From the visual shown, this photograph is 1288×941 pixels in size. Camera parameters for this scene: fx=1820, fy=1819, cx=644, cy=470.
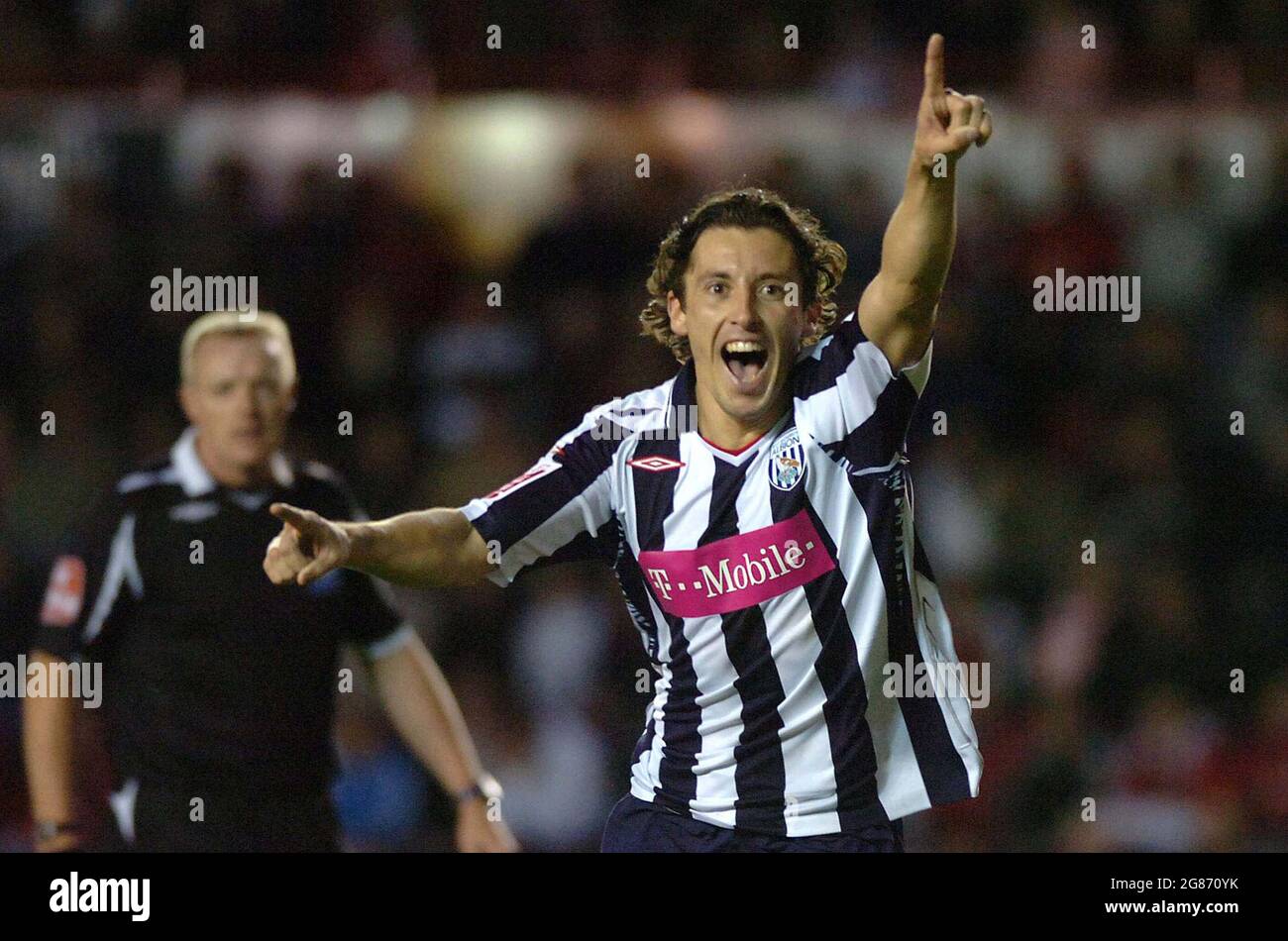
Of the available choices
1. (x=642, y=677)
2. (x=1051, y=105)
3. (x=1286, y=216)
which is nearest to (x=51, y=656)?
(x=642, y=677)

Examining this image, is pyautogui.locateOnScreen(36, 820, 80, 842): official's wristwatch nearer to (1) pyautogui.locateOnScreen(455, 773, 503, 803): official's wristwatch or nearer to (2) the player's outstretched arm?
(1) pyautogui.locateOnScreen(455, 773, 503, 803): official's wristwatch

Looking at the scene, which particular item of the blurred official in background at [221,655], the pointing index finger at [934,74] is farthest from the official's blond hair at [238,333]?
the pointing index finger at [934,74]

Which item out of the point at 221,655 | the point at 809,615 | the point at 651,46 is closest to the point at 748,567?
the point at 809,615

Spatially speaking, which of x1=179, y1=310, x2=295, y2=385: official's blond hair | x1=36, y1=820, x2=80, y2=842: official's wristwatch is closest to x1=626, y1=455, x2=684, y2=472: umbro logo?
x1=179, y1=310, x2=295, y2=385: official's blond hair

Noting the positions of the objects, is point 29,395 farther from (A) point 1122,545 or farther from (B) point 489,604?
(A) point 1122,545

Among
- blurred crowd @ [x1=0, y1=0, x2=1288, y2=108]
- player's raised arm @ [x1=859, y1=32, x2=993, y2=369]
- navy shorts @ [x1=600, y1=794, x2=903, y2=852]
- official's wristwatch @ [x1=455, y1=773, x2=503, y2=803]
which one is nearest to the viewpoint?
player's raised arm @ [x1=859, y1=32, x2=993, y2=369]

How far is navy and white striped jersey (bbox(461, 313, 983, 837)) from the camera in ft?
12.1

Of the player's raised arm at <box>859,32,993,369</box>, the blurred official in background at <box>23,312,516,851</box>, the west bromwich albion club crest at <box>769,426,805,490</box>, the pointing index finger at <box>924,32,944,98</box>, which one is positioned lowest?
the blurred official in background at <box>23,312,516,851</box>

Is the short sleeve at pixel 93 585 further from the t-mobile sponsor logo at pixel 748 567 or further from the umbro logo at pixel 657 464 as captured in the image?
the t-mobile sponsor logo at pixel 748 567

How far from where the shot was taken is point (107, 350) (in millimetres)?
7730

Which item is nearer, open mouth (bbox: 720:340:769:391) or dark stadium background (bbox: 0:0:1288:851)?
open mouth (bbox: 720:340:769:391)

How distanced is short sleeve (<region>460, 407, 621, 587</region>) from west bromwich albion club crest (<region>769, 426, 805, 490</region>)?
365 mm

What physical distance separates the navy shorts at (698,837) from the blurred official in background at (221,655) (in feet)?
3.68

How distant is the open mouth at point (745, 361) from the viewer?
147 inches
